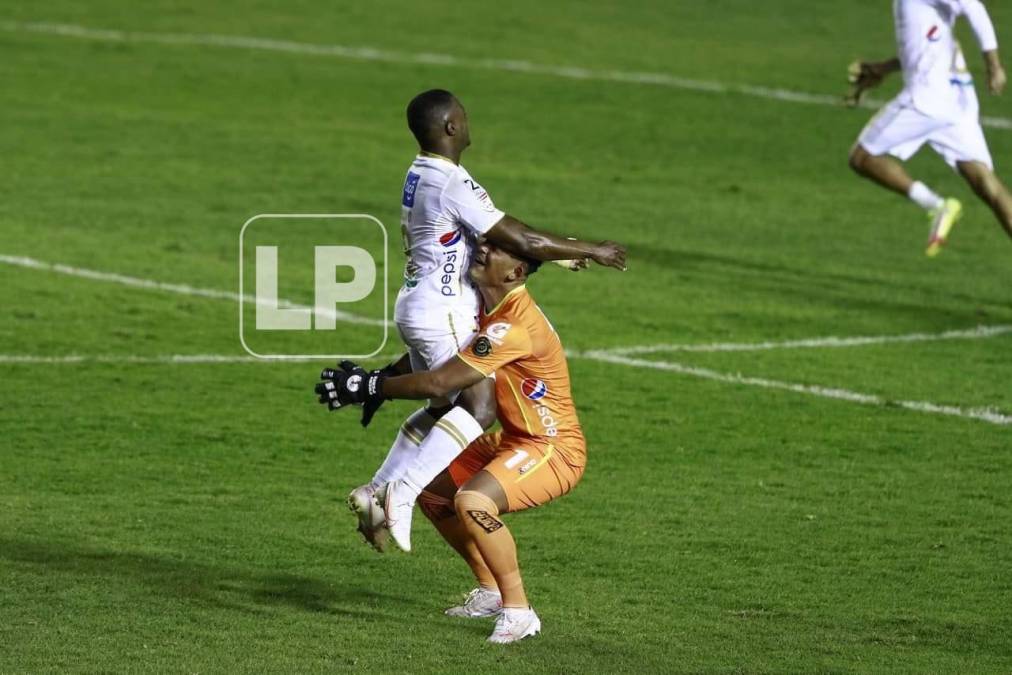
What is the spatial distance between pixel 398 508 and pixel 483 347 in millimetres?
690

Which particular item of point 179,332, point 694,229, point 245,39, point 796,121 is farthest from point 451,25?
point 179,332

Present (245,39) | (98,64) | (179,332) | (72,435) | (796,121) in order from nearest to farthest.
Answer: (72,435) < (179,332) < (796,121) < (98,64) < (245,39)

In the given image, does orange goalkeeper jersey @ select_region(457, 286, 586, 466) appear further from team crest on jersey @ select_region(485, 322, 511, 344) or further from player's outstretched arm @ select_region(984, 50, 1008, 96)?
player's outstretched arm @ select_region(984, 50, 1008, 96)

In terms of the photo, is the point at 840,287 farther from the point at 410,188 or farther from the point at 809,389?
the point at 410,188

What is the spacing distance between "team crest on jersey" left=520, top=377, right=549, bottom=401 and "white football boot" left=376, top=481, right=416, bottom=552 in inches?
23.8

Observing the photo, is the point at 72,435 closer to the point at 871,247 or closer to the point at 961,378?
the point at 961,378

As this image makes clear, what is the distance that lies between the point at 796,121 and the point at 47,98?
924cm

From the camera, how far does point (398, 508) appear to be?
24.3 ft

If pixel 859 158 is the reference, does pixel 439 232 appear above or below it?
above

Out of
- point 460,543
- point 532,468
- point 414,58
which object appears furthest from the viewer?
point 414,58

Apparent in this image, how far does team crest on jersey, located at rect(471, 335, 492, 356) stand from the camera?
7.45 meters

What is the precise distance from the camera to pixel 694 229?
18.2 m

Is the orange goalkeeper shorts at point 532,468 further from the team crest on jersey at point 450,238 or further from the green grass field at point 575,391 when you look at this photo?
the team crest on jersey at point 450,238

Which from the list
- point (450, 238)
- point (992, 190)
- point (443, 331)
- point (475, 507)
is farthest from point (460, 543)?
point (992, 190)
